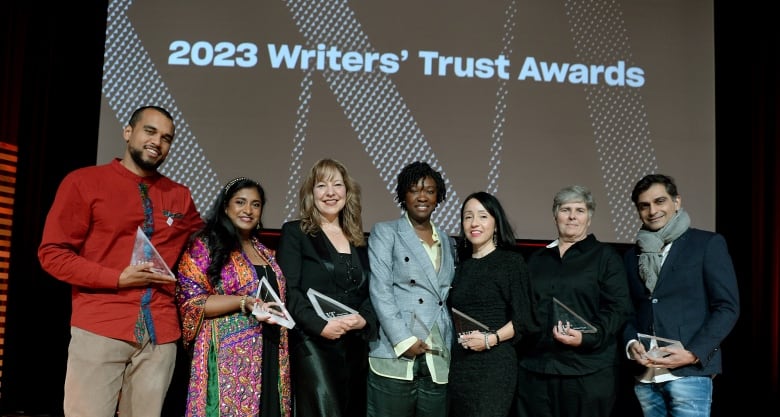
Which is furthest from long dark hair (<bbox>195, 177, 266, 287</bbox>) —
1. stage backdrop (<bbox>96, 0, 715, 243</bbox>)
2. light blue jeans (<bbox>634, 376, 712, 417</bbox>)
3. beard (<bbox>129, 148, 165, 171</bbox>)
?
light blue jeans (<bbox>634, 376, 712, 417</bbox>)

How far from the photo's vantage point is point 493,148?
4.79m

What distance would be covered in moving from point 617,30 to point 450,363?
3141 millimetres

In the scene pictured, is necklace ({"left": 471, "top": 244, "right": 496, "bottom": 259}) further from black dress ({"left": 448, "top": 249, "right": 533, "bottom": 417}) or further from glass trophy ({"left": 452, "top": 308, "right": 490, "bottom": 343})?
glass trophy ({"left": 452, "top": 308, "right": 490, "bottom": 343})

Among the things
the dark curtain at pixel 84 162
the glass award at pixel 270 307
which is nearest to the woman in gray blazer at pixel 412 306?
the glass award at pixel 270 307

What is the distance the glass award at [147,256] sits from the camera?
2.71 m

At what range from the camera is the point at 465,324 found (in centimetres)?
284

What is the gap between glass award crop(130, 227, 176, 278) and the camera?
271 centimetres

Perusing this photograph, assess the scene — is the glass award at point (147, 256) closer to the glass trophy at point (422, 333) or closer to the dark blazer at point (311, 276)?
the dark blazer at point (311, 276)

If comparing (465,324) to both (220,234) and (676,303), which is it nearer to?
(676,303)

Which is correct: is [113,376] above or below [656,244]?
below

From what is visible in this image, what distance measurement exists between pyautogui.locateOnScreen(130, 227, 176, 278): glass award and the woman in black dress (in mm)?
1226

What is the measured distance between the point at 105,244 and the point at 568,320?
201cm

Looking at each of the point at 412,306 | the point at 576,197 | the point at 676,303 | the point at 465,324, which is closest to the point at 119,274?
the point at 412,306

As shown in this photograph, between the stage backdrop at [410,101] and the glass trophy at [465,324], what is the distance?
1870 mm
